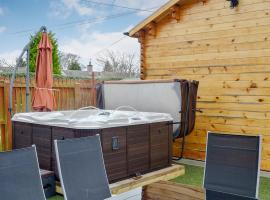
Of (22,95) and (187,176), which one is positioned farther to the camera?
(22,95)

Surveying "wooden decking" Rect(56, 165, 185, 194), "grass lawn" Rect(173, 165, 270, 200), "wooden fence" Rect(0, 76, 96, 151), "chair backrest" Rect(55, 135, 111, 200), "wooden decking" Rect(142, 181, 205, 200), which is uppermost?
"wooden fence" Rect(0, 76, 96, 151)

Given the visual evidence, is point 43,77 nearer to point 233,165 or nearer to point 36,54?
point 233,165

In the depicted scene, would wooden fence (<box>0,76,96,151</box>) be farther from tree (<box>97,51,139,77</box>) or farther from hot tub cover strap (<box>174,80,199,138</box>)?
tree (<box>97,51,139,77</box>)

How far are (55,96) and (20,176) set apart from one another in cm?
504

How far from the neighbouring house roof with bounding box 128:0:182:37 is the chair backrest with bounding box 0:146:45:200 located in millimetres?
4743

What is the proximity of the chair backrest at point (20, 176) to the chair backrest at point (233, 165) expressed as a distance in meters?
1.60

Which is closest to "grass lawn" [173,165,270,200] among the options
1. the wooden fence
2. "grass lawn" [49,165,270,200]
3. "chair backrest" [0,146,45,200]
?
"grass lawn" [49,165,270,200]

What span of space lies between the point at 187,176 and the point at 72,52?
16321 millimetres

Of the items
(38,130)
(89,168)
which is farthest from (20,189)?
(38,130)

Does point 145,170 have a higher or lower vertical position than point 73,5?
lower

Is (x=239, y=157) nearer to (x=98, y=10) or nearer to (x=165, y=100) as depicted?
(x=165, y=100)

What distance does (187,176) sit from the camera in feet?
18.4

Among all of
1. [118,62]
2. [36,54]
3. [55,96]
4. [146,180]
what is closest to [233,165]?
[146,180]

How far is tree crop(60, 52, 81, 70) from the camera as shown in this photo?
20.5m
